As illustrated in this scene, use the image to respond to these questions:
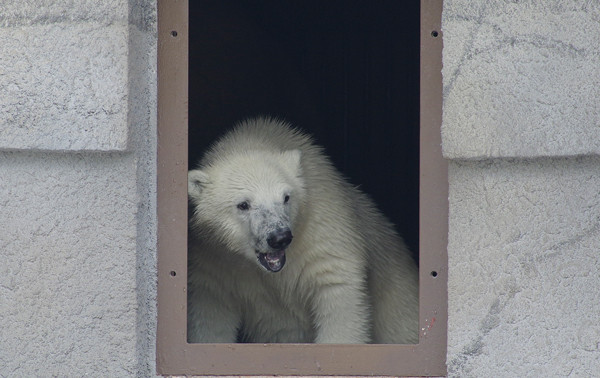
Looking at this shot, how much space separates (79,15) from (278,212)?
84cm

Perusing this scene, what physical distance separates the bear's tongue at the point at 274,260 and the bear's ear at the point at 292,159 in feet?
1.10

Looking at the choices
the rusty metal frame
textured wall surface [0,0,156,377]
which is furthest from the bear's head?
textured wall surface [0,0,156,377]

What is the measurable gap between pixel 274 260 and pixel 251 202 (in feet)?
0.65

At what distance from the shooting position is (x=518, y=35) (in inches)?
86.3

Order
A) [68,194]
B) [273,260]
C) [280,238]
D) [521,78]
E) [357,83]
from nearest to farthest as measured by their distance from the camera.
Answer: [521,78] < [68,194] < [280,238] < [273,260] < [357,83]

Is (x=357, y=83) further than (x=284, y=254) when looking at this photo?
Yes

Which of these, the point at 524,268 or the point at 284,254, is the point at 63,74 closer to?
the point at 284,254

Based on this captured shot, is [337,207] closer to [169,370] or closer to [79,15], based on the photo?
[169,370]

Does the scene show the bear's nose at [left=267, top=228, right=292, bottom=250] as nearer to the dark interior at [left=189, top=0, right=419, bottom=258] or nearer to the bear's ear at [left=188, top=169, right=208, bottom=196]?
the bear's ear at [left=188, top=169, right=208, bottom=196]

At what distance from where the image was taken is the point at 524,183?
86.7 inches

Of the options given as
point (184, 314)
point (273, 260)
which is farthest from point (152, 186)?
point (273, 260)

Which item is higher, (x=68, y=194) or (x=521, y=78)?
(x=521, y=78)

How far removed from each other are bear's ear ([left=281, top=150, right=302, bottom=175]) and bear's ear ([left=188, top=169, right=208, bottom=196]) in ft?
0.89

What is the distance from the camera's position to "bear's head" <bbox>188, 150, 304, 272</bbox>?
2662 mm
